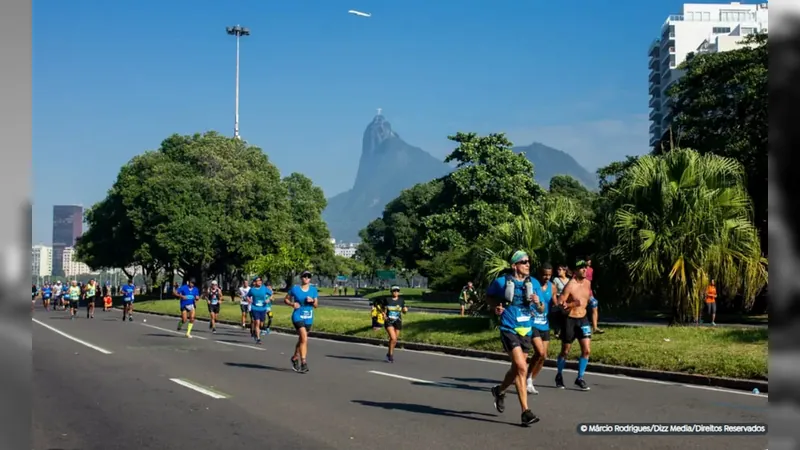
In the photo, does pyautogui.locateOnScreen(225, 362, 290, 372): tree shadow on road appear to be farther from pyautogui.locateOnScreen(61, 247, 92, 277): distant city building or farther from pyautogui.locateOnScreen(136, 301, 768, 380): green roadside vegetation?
pyautogui.locateOnScreen(61, 247, 92, 277): distant city building

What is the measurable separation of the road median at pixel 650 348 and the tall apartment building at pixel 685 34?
102 metres

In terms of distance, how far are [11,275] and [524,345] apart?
5934mm

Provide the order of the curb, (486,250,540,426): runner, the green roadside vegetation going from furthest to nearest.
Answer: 1. the green roadside vegetation
2. the curb
3. (486,250,540,426): runner

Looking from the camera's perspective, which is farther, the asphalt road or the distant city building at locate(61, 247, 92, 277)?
the distant city building at locate(61, 247, 92, 277)

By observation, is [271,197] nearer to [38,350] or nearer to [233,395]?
[38,350]

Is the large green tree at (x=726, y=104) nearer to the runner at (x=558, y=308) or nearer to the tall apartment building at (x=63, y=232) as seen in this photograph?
the runner at (x=558, y=308)

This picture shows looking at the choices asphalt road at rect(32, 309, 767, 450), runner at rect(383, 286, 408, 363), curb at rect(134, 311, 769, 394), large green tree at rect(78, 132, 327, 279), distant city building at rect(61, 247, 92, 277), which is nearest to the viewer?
asphalt road at rect(32, 309, 767, 450)

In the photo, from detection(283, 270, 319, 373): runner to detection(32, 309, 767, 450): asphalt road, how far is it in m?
0.34

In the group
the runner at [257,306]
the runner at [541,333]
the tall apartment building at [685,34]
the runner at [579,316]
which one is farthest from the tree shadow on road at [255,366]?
the tall apartment building at [685,34]

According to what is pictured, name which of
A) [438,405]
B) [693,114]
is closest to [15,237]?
[438,405]

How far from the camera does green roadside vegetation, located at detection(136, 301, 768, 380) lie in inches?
547

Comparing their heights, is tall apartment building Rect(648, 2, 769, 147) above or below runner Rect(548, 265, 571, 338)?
above

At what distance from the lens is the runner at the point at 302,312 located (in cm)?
1548

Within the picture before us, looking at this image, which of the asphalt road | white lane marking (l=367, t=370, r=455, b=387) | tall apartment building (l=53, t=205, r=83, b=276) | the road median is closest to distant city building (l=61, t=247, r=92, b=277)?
tall apartment building (l=53, t=205, r=83, b=276)
